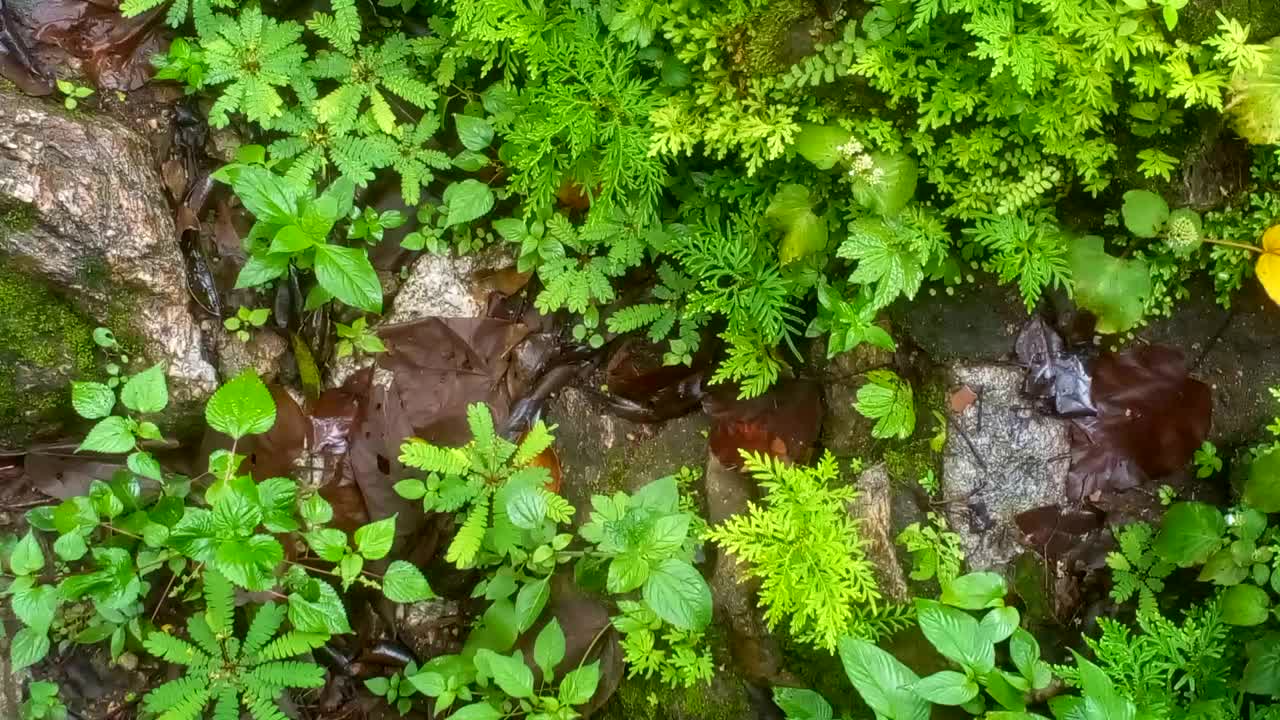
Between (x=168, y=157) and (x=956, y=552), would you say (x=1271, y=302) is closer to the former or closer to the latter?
(x=956, y=552)

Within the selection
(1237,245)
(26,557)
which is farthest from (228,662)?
(1237,245)

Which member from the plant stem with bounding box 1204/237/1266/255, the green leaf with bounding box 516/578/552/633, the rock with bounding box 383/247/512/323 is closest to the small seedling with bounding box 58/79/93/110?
the rock with bounding box 383/247/512/323

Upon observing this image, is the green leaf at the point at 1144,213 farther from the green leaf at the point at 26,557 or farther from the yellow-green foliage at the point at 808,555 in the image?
the green leaf at the point at 26,557

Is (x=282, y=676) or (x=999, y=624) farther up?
(x=999, y=624)

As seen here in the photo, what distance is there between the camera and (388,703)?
349 cm

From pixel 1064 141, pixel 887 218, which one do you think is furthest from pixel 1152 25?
pixel 887 218

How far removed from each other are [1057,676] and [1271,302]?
5.15 ft

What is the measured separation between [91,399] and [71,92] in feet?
4.46

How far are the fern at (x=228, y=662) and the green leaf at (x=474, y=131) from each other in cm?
200

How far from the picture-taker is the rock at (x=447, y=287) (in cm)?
366

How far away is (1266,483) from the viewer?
2719 mm

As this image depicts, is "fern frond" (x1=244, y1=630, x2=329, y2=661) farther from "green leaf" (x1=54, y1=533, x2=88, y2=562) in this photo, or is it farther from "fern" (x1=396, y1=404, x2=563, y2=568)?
"green leaf" (x1=54, y1=533, x2=88, y2=562)

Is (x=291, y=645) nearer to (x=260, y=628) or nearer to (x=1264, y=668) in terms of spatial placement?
(x=260, y=628)

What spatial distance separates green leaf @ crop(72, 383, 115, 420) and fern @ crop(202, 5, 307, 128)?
1184 millimetres
